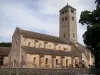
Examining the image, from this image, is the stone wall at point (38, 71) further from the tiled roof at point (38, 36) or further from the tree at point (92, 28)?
the tiled roof at point (38, 36)

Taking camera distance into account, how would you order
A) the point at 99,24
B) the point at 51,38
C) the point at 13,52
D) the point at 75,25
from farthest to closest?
1. the point at 75,25
2. the point at 51,38
3. the point at 13,52
4. the point at 99,24

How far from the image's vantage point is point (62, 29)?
73.8 meters

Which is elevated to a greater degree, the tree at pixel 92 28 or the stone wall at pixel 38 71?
the tree at pixel 92 28

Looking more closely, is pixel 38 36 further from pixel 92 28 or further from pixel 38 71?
pixel 92 28

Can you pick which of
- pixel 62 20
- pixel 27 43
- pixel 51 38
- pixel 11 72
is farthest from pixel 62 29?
pixel 11 72

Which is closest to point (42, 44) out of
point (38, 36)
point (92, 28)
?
point (38, 36)

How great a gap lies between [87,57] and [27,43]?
31144 mm

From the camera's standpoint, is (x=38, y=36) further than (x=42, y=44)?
Yes

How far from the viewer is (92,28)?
36.6 metres

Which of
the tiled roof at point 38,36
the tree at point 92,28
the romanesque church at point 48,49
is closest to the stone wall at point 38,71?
the tree at point 92,28

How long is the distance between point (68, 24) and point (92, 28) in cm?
3496

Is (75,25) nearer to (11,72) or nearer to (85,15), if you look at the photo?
(85,15)

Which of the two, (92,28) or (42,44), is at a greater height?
(92,28)

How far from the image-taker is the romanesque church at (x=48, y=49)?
51.1 meters
